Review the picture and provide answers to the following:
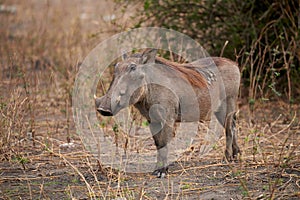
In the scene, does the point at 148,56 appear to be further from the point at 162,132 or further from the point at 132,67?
the point at 162,132

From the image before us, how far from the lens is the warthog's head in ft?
13.4

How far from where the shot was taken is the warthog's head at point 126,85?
160 inches

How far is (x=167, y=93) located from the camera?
461cm

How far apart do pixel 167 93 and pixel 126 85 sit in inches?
19.0

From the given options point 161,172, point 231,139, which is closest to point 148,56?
point 161,172

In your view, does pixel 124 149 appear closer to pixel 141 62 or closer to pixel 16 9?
pixel 141 62

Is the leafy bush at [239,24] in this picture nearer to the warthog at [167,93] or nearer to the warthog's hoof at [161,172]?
the warthog at [167,93]

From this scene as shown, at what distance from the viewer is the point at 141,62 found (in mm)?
4426

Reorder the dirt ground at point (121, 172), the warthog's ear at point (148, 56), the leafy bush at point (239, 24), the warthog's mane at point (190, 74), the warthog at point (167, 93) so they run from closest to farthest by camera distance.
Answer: the dirt ground at point (121, 172)
the warthog at point (167, 93)
the warthog's ear at point (148, 56)
the warthog's mane at point (190, 74)
the leafy bush at point (239, 24)

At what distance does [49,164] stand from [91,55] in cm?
327

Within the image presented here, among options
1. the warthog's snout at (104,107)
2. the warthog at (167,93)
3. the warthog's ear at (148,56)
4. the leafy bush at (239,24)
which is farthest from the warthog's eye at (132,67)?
the leafy bush at (239,24)

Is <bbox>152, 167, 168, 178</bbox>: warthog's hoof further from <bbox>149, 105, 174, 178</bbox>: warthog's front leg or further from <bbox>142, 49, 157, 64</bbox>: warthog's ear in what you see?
<bbox>142, 49, 157, 64</bbox>: warthog's ear

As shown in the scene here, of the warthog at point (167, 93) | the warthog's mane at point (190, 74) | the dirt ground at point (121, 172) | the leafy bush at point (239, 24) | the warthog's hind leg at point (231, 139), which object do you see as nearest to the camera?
the dirt ground at point (121, 172)

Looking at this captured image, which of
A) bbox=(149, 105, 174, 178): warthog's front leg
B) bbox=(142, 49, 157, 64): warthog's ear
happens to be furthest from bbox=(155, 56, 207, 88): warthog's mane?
bbox=(149, 105, 174, 178): warthog's front leg
